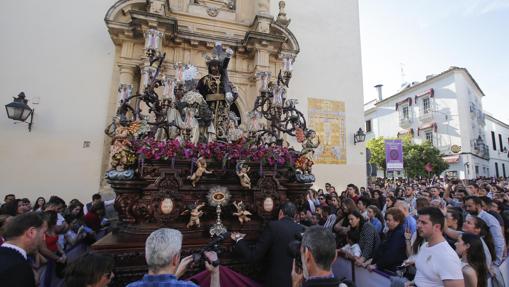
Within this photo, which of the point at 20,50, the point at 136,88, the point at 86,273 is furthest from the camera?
the point at 136,88

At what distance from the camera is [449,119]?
2755cm

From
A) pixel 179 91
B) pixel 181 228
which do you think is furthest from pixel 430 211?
pixel 179 91

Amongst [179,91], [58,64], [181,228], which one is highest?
[58,64]

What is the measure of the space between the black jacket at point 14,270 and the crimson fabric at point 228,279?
159 cm

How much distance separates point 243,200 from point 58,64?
910cm

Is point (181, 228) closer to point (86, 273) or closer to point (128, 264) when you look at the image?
point (128, 264)

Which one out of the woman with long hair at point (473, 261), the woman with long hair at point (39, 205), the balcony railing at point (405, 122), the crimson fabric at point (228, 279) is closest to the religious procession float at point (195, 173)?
the crimson fabric at point (228, 279)

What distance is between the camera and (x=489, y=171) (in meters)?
32.3

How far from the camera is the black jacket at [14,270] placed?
1961 mm

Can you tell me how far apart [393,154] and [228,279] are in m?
11.2

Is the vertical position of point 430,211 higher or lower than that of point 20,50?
lower

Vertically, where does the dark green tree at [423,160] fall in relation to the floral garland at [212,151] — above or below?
above

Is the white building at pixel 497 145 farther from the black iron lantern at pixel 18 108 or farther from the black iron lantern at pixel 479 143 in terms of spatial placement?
the black iron lantern at pixel 18 108

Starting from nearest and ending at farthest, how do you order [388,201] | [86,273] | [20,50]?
[86,273]
[388,201]
[20,50]
